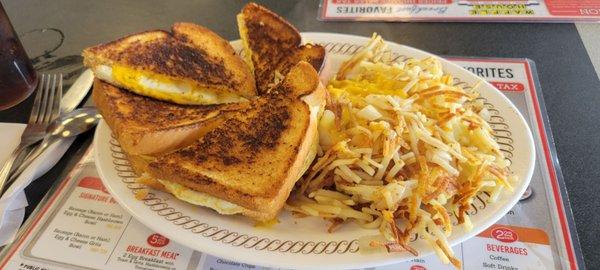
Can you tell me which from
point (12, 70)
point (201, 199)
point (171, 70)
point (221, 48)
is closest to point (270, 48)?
point (221, 48)

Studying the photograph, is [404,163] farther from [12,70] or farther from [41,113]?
[12,70]

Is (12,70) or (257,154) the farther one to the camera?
(12,70)

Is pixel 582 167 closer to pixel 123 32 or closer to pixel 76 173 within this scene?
pixel 76 173

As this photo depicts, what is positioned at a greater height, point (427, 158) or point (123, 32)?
point (123, 32)

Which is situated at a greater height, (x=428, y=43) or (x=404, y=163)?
(x=428, y=43)

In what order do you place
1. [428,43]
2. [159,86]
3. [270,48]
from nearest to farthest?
[159,86]
[270,48]
[428,43]

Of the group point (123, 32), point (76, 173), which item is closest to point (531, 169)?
point (76, 173)

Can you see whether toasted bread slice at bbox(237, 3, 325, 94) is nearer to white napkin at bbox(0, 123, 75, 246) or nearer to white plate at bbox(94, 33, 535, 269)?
white plate at bbox(94, 33, 535, 269)

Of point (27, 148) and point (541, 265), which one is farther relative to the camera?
point (27, 148)
